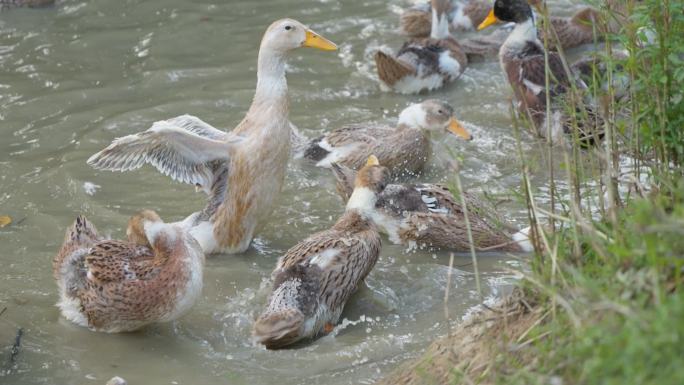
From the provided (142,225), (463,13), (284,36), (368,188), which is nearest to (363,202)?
(368,188)

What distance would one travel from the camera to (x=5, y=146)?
847 centimetres

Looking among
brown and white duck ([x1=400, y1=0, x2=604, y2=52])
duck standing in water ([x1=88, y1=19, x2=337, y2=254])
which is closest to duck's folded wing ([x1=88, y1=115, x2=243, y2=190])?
duck standing in water ([x1=88, y1=19, x2=337, y2=254])

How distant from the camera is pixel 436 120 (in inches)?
326

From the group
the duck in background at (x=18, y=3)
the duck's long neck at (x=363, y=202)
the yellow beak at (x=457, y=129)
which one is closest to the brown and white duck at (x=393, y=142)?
the yellow beak at (x=457, y=129)

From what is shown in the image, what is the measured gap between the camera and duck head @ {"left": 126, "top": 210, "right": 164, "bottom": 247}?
19.4ft

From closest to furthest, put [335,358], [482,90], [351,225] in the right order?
[335,358]
[351,225]
[482,90]

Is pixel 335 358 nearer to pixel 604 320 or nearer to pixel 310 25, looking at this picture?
pixel 604 320

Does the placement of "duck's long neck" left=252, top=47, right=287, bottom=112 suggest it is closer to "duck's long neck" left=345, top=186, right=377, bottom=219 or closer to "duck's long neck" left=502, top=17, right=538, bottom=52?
"duck's long neck" left=345, top=186, right=377, bottom=219

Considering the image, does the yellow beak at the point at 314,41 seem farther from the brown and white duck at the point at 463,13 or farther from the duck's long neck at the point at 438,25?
the brown and white duck at the point at 463,13

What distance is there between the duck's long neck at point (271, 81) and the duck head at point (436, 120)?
1.66m

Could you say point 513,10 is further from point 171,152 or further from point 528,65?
point 171,152

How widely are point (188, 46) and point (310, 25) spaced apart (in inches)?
54.8

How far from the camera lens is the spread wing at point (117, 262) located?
568cm

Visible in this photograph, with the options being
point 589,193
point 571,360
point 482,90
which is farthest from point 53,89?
point 571,360
